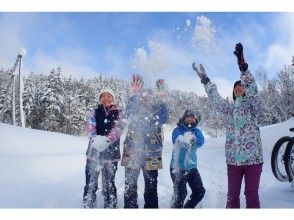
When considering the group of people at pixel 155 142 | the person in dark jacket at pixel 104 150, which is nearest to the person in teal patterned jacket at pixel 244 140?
the group of people at pixel 155 142

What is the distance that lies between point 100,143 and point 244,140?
1.38 meters

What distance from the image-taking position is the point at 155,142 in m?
4.55

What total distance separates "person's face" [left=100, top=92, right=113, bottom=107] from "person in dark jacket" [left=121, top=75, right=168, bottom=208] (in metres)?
0.20

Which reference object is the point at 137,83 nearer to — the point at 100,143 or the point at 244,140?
the point at 100,143

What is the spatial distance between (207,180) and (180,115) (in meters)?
0.74

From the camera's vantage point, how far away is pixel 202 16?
5039 mm

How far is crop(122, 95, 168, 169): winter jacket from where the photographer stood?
4469 millimetres

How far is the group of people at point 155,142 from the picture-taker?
422cm

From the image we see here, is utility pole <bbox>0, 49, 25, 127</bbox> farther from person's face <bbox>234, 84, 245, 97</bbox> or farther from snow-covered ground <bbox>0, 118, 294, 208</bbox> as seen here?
person's face <bbox>234, 84, 245, 97</bbox>

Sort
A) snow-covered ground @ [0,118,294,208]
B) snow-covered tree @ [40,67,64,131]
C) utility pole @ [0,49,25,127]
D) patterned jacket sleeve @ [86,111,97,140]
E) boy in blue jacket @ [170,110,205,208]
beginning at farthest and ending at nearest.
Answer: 1. snow-covered tree @ [40,67,64,131]
2. utility pole @ [0,49,25,127]
3. snow-covered ground @ [0,118,294,208]
4. patterned jacket sleeve @ [86,111,97,140]
5. boy in blue jacket @ [170,110,205,208]

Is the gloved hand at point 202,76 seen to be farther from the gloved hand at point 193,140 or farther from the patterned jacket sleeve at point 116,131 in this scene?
the patterned jacket sleeve at point 116,131

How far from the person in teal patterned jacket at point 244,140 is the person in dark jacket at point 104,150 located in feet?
3.57

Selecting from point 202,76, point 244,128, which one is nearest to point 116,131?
point 202,76

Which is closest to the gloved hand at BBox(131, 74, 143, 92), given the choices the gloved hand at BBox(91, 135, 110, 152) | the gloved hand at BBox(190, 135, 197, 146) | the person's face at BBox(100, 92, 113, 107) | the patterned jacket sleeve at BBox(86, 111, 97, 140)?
the person's face at BBox(100, 92, 113, 107)
